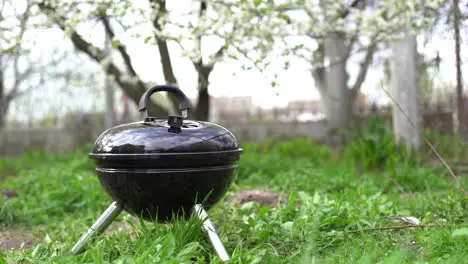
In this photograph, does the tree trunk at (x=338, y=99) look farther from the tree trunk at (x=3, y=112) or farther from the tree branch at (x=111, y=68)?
the tree trunk at (x=3, y=112)

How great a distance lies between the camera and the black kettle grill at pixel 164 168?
89.2 inches

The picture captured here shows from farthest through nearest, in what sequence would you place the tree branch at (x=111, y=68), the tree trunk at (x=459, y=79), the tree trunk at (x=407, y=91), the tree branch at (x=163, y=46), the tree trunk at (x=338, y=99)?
the tree trunk at (x=338, y=99)
the tree trunk at (x=407, y=91)
the tree branch at (x=111, y=68)
the tree branch at (x=163, y=46)
the tree trunk at (x=459, y=79)

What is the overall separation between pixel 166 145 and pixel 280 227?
98cm

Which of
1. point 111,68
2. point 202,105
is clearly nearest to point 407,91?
point 202,105

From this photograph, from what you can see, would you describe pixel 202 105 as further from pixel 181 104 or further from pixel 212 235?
pixel 212 235

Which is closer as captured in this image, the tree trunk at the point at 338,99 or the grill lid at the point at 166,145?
the grill lid at the point at 166,145

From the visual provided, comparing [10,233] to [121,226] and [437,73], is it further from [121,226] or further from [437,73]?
[437,73]

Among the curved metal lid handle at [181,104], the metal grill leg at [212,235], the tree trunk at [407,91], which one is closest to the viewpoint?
the metal grill leg at [212,235]

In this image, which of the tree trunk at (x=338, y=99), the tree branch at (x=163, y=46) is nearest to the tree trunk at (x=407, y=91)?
the tree trunk at (x=338, y=99)

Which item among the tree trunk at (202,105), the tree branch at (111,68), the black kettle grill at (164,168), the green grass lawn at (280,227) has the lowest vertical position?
the green grass lawn at (280,227)

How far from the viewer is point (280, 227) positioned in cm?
278

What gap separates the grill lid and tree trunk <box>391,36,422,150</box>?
16.3 feet

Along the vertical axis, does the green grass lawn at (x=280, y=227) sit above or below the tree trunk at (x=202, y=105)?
below

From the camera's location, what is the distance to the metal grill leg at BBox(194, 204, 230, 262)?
83.7 inches
